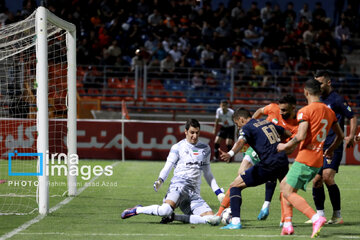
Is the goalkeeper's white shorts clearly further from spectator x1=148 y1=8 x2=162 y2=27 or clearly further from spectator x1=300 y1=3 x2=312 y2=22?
spectator x1=300 y1=3 x2=312 y2=22

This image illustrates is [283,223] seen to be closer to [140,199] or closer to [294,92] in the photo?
[140,199]

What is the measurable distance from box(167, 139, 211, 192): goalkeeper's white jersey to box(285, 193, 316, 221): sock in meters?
1.82

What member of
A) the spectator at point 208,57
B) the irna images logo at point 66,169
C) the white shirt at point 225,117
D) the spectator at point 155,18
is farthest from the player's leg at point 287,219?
the spectator at point 155,18

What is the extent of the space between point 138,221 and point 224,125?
12.2 m

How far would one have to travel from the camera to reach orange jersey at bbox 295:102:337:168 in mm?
7957

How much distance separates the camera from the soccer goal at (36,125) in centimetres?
995

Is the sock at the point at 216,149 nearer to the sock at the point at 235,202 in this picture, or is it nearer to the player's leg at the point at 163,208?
the player's leg at the point at 163,208

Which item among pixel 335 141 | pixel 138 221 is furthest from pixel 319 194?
pixel 138 221

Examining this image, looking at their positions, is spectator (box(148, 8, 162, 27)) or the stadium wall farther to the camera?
spectator (box(148, 8, 162, 27))

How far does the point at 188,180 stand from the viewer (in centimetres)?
939

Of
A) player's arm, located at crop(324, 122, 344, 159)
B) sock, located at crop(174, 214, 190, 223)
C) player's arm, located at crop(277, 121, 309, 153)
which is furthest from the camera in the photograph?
sock, located at crop(174, 214, 190, 223)

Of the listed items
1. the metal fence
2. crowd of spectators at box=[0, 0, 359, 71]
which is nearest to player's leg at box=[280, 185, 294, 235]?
the metal fence

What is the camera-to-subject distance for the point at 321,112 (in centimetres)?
798

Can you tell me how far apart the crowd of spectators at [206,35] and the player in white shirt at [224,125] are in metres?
4.34
